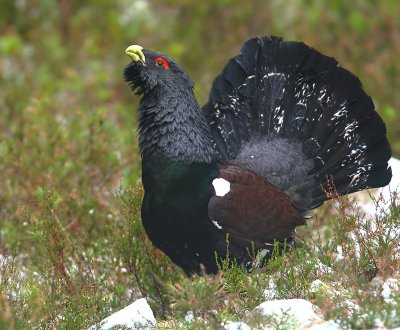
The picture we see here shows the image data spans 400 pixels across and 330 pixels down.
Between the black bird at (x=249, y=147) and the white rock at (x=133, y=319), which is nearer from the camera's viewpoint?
the white rock at (x=133, y=319)

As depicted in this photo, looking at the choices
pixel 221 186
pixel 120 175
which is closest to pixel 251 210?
pixel 221 186

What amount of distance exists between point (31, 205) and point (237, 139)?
1704 millimetres

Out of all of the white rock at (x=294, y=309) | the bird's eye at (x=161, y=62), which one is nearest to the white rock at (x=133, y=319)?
the white rock at (x=294, y=309)

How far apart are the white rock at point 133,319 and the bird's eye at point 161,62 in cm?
152

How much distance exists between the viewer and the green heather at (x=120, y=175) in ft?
14.9

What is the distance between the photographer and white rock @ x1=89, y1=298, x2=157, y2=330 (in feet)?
15.0

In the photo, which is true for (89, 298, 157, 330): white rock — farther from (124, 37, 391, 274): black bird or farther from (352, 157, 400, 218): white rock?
(352, 157, 400, 218): white rock

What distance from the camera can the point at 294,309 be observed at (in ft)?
14.2

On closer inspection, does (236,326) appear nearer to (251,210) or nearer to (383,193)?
(251,210)

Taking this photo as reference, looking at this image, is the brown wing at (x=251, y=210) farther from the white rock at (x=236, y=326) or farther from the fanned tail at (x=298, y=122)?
the white rock at (x=236, y=326)

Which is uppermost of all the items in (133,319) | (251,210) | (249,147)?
(249,147)

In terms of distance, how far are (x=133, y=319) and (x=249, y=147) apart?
1893mm

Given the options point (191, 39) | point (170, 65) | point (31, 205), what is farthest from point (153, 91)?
point (191, 39)

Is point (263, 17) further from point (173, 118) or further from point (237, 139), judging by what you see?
point (173, 118)
